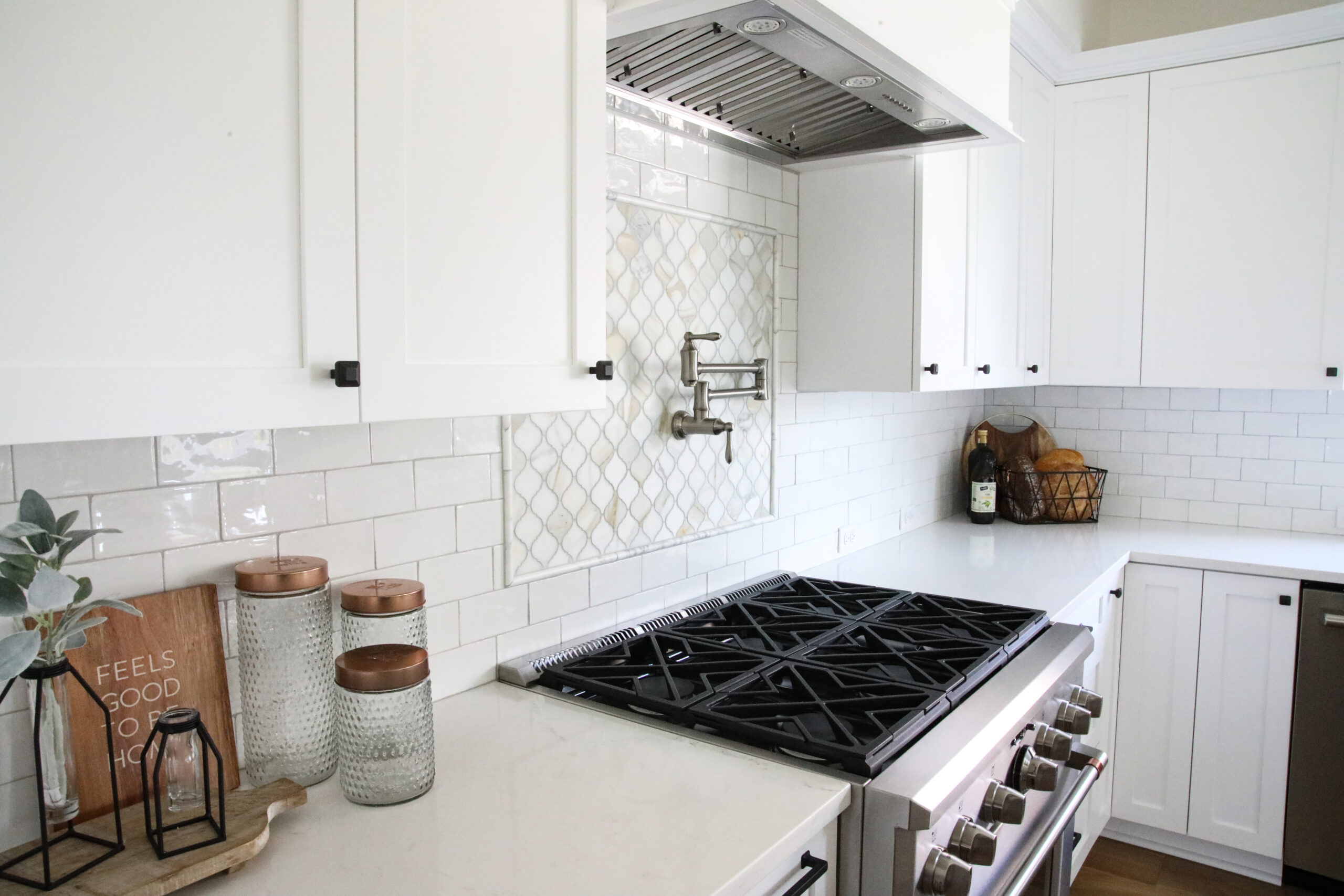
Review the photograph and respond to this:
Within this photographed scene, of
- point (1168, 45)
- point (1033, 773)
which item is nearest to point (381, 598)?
point (1033, 773)

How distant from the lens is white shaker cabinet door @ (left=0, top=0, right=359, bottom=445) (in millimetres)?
750

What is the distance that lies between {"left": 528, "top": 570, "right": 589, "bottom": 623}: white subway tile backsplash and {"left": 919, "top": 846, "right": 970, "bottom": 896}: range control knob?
0.81 meters

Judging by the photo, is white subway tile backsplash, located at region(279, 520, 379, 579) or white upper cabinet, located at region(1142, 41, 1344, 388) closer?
white subway tile backsplash, located at region(279, 520, 379, 579)

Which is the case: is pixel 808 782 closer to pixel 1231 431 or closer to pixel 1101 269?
pixel 1101 269

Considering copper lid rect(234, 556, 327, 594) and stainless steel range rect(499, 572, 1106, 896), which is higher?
copper lid rect(234, 556, 327, 594)

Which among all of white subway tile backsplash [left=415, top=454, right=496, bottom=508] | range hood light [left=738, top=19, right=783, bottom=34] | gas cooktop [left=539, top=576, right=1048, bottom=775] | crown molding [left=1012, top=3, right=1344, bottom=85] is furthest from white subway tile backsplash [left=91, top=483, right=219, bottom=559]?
crown molding [left=1012, top=3, right=1344, bottom=85]

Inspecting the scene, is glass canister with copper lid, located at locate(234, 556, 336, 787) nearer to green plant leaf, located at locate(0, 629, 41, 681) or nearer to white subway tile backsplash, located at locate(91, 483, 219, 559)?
white subway tile backsplash, located at locate(91, 483, 219, 559)

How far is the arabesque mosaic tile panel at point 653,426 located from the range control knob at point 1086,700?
2.74 feet

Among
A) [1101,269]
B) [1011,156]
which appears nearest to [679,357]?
[1011,156]

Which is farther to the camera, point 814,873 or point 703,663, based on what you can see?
point 703,663

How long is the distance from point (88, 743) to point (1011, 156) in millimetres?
2847

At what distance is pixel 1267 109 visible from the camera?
2.92 metres

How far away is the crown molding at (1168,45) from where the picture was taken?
280 centimetres

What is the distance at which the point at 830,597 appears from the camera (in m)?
2.21
